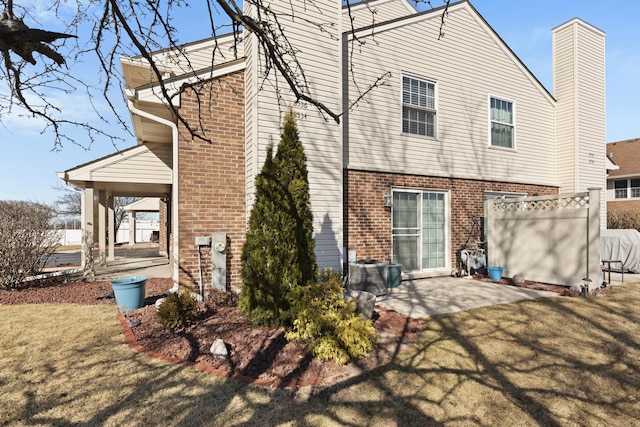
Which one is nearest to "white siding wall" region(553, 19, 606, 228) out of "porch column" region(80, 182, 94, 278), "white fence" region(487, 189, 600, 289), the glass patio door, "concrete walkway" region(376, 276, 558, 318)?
"white fence" region(487, 189, 600, 289)

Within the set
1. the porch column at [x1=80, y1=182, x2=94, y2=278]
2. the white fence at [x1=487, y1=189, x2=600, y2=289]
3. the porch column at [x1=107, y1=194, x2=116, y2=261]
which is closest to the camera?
the white fence at [x1=487, y1=189, x2=600, y2=289]

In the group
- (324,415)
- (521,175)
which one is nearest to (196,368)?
(324,415)

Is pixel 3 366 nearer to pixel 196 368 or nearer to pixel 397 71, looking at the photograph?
pixel 196 368

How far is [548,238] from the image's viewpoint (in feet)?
25.4

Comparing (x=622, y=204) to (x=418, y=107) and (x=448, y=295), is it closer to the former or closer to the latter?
(x=418, y=107)

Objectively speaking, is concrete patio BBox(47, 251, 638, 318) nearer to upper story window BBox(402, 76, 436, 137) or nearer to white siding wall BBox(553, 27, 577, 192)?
white siding wall BBox(553, 27, 577, 192)

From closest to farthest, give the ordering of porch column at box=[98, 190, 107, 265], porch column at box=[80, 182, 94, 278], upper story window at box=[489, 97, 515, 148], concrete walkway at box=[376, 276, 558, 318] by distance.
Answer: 1. concrete walkway at box=[376, 276, 558, 318]
2. porch column at box=[80, 182, 94, 278]
3. upper story window at box=[489, 97, 515, 148]
4. porch column at box=[98, 190, 107, 265]

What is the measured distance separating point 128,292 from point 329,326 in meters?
3.76

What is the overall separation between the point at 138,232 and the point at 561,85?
3528 cm

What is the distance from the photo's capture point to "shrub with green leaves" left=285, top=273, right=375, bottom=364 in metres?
3.73

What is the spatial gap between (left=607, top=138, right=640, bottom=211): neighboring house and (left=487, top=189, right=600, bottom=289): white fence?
56.7ft

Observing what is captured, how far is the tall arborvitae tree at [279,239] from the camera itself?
4.58 meters

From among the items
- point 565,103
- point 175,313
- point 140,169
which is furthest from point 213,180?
point 565,103

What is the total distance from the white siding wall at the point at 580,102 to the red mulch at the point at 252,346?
31.0 feet
